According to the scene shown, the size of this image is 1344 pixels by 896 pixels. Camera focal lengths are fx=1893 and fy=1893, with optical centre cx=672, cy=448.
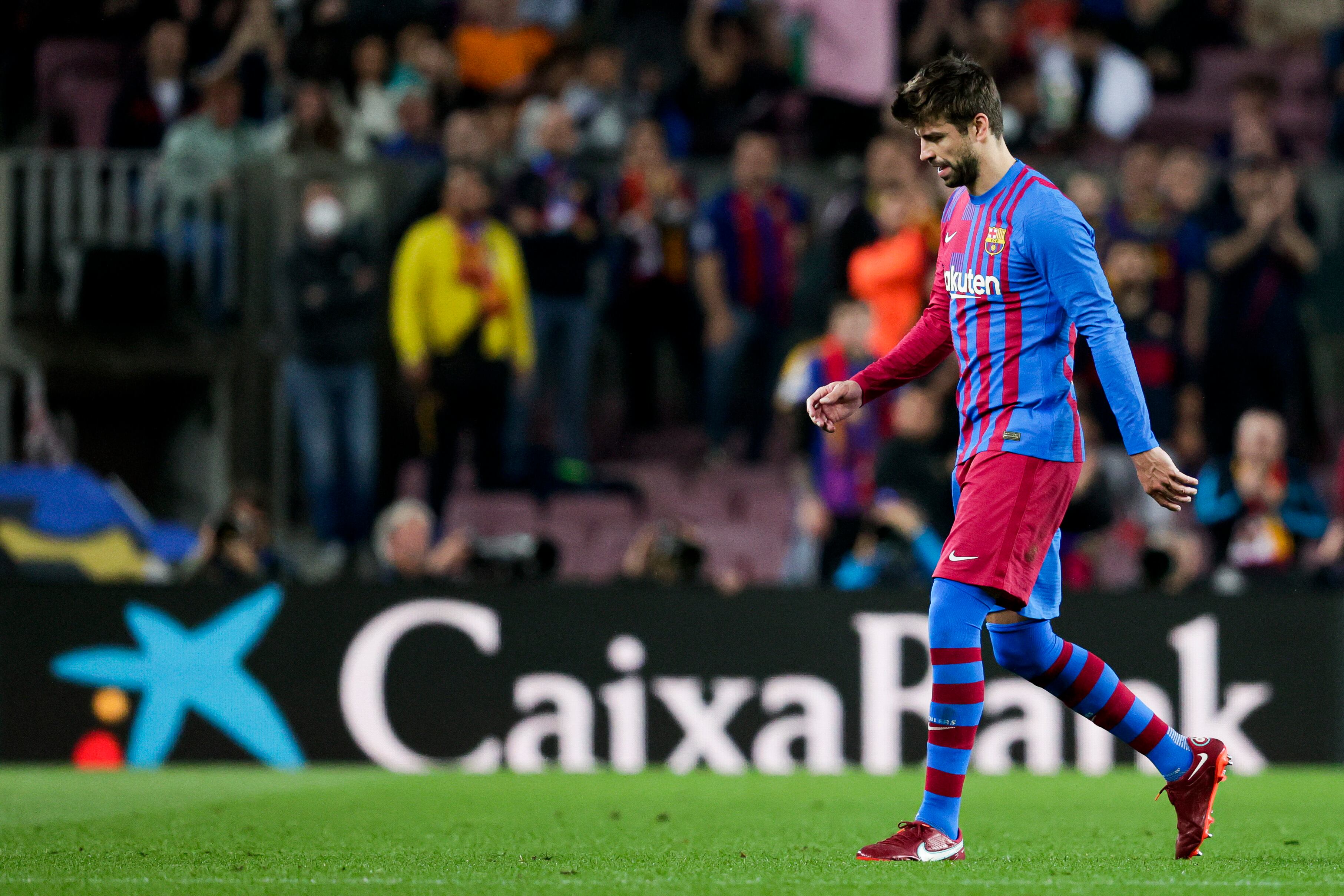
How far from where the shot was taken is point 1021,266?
4.76 m

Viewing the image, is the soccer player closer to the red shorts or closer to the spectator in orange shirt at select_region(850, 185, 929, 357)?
the red shorts

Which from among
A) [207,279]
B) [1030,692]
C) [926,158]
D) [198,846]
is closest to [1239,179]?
[1030,692]

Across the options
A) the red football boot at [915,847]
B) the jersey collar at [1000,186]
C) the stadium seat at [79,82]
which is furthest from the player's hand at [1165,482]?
the stadium seat at [79,82]

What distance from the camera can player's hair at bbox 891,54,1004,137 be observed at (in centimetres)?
472

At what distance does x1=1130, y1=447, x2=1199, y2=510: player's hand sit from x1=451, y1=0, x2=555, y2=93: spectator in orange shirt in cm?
891

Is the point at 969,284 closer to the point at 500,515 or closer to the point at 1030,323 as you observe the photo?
the point at 1030,323

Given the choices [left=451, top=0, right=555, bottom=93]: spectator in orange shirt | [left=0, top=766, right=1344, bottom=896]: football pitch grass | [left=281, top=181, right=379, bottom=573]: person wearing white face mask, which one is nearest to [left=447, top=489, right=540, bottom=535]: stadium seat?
[left=281, top=181, right=379, bottom=573]: person wearing white face mask

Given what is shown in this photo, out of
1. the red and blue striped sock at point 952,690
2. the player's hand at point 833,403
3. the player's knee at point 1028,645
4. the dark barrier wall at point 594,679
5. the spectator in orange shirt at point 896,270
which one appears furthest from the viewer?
the spectator in orange shirt at point 896,270

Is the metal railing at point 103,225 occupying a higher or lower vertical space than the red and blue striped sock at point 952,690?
higher

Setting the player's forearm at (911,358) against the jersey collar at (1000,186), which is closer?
the jersey collar at (1000,186)

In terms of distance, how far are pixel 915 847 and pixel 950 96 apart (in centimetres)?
187

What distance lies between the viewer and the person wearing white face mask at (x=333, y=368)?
11.2 m

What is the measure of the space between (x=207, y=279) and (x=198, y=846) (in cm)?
751

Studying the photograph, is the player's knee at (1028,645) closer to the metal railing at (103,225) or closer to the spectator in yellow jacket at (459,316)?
the spectator in yellow jacket at (459,316)
